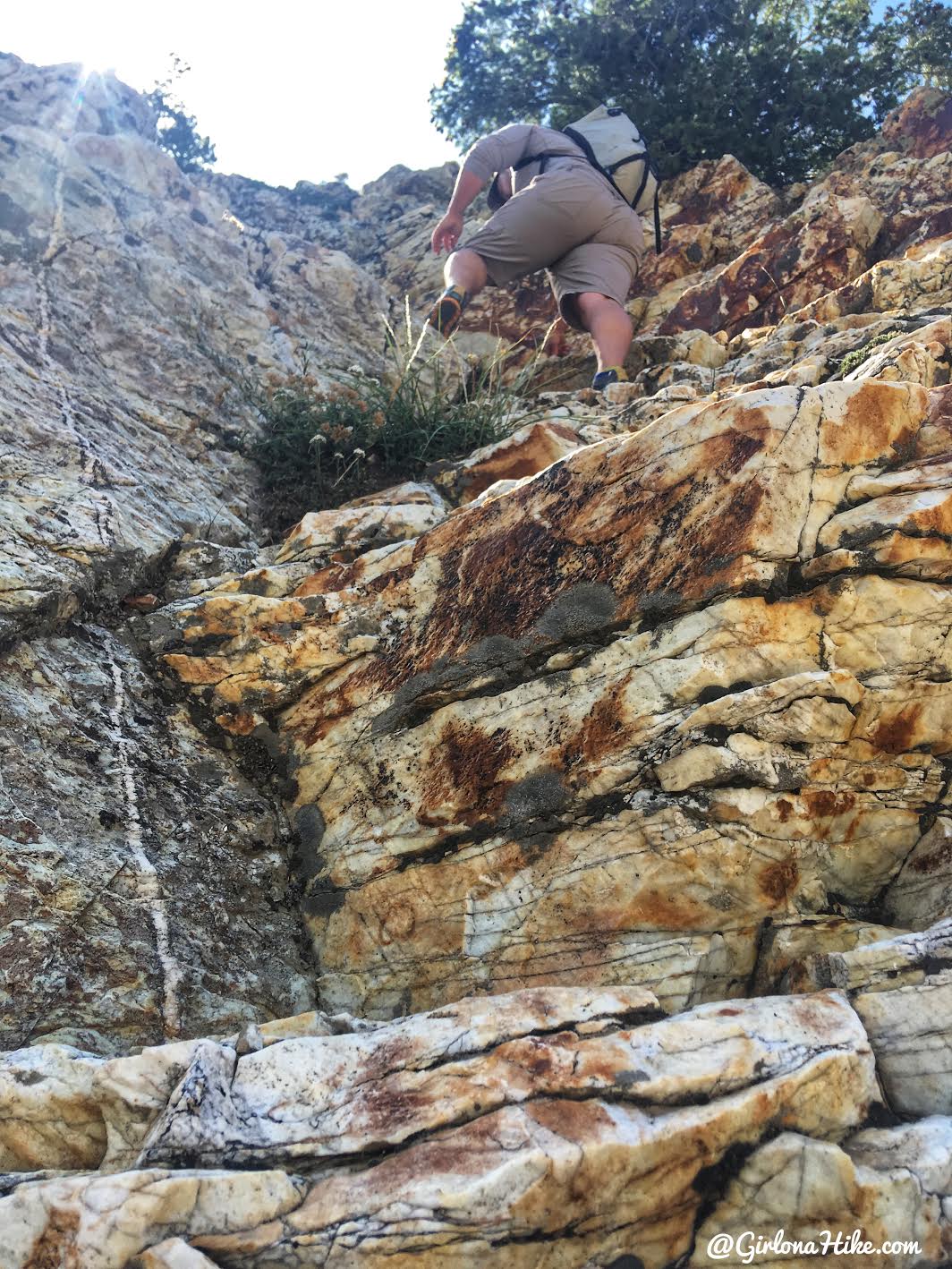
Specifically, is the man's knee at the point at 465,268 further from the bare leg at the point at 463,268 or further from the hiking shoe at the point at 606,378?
the hiking shoe at the point at 606,378

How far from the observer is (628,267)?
729cm

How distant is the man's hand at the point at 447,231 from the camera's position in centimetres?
709

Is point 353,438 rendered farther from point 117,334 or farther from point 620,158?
point 620,158

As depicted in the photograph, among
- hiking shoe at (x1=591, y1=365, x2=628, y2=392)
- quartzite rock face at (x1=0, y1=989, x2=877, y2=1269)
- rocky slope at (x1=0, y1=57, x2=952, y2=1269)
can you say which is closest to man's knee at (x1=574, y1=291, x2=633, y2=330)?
hiking shoe at (x1=591, y1=365, x2=628, y2=392)

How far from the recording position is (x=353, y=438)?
5605 millimetres

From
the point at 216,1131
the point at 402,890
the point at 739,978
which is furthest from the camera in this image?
the point at 402,890

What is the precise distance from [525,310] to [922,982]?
844cm

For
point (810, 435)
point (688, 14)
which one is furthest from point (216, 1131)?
point (688, 14)

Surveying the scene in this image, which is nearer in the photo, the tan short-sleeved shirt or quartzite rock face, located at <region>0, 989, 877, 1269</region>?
quartzite rock face, located at <region>0, 989, 877, 1269</region>

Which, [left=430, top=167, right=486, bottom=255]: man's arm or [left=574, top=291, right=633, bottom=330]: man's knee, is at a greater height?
[left=430, top=167, right=486, bottom=255]: man's arm

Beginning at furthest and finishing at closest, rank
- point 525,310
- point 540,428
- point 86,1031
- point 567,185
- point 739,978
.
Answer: point 525,310
point 567,185
point 540,428
point 739,978
point 86,1031

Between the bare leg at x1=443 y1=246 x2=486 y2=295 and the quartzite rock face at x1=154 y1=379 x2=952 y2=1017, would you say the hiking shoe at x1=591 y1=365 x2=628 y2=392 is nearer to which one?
the bare leg at x1=443 y1=246 x2=486 y2=295

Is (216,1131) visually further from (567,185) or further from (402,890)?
(567,185)

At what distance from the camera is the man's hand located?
7.09m
